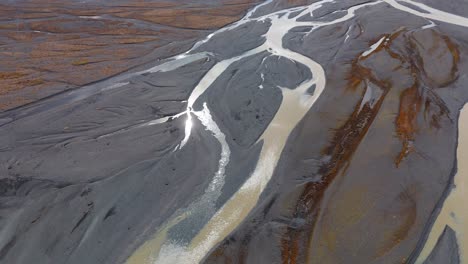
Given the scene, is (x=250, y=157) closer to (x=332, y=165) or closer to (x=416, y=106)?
(x=332, y=165)

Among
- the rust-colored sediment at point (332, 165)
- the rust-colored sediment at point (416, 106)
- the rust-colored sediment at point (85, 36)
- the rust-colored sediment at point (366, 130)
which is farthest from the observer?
the rust-colored sediment at point (85, 36)

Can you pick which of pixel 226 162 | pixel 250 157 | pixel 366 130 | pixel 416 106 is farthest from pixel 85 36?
pixel 416 106

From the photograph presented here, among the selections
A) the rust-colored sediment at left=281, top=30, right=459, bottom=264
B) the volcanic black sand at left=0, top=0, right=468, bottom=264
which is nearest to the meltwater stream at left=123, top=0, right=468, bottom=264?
the volcanic black sand at left=0, top=0, right=468, bottom=264

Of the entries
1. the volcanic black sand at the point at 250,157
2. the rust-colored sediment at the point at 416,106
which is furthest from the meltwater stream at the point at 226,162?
the rust-colored sediment at the point at 416,106

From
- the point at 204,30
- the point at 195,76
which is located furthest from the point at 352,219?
the point at 204,30

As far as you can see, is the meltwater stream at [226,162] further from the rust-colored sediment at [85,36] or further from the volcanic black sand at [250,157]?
the rust-colored sediment at [85,36]
